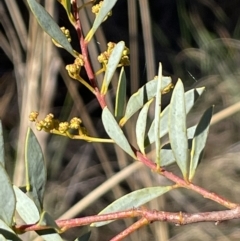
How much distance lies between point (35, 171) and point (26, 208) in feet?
0.05

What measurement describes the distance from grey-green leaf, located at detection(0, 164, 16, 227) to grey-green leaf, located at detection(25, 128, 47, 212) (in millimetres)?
18

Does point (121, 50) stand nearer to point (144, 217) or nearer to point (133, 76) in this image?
point (144, 217)

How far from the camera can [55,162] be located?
1.03 metres

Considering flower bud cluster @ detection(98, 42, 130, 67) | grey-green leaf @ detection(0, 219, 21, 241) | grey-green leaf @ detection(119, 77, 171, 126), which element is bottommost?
grey-green leaf @ detection(0, 219, 21, 241)

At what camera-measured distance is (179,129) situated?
23 centimetres

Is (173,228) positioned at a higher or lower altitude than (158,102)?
lower

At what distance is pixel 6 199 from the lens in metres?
0.19

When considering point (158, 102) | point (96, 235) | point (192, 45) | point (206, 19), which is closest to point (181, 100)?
point (158, 102)

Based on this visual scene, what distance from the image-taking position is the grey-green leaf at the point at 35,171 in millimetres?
207

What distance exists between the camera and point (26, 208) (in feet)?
0.71

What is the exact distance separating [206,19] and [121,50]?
4.05 ft

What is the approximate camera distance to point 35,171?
213mm

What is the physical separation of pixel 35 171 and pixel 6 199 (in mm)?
24

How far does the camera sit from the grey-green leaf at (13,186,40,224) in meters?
0.21
